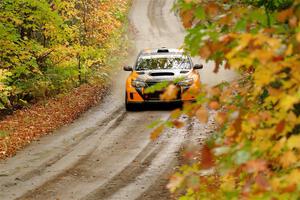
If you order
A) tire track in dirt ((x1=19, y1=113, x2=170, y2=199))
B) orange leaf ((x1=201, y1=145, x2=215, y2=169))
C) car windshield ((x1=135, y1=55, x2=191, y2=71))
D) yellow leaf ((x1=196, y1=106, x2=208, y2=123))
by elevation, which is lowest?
tire track in dirt ((x1=19, y1=113, x2=170, y2=199))

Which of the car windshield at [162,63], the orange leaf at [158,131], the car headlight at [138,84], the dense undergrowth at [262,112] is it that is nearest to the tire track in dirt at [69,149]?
the car headlight at [138,84]

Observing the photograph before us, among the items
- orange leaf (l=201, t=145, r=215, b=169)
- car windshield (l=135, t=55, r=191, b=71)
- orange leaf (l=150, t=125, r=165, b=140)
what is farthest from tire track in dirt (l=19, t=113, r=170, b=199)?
orange leaf (l=201, t=145, r=215, b=169)

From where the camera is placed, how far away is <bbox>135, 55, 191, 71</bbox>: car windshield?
50.9ft

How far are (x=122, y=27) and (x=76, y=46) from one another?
15318 millimetres

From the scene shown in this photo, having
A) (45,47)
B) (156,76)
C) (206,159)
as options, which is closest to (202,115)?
(206,159)

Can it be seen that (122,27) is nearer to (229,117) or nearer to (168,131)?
(168,131)

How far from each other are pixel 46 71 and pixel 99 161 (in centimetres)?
857

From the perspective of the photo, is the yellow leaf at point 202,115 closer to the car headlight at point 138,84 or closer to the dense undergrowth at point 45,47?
the dense undergrowth at point 45,47

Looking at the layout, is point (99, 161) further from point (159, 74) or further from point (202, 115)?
point (202, 115)

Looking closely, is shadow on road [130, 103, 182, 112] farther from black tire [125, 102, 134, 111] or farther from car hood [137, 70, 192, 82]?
car hood [137, 70, 192, 82]

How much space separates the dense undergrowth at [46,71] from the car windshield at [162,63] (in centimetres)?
227

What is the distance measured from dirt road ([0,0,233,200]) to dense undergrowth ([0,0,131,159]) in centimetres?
85

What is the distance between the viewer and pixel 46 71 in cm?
1828

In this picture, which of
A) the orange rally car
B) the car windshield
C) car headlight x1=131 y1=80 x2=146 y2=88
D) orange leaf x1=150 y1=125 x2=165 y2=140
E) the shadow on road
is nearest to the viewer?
orange leaf x1=150 y1=125 x2=165 y2=140
